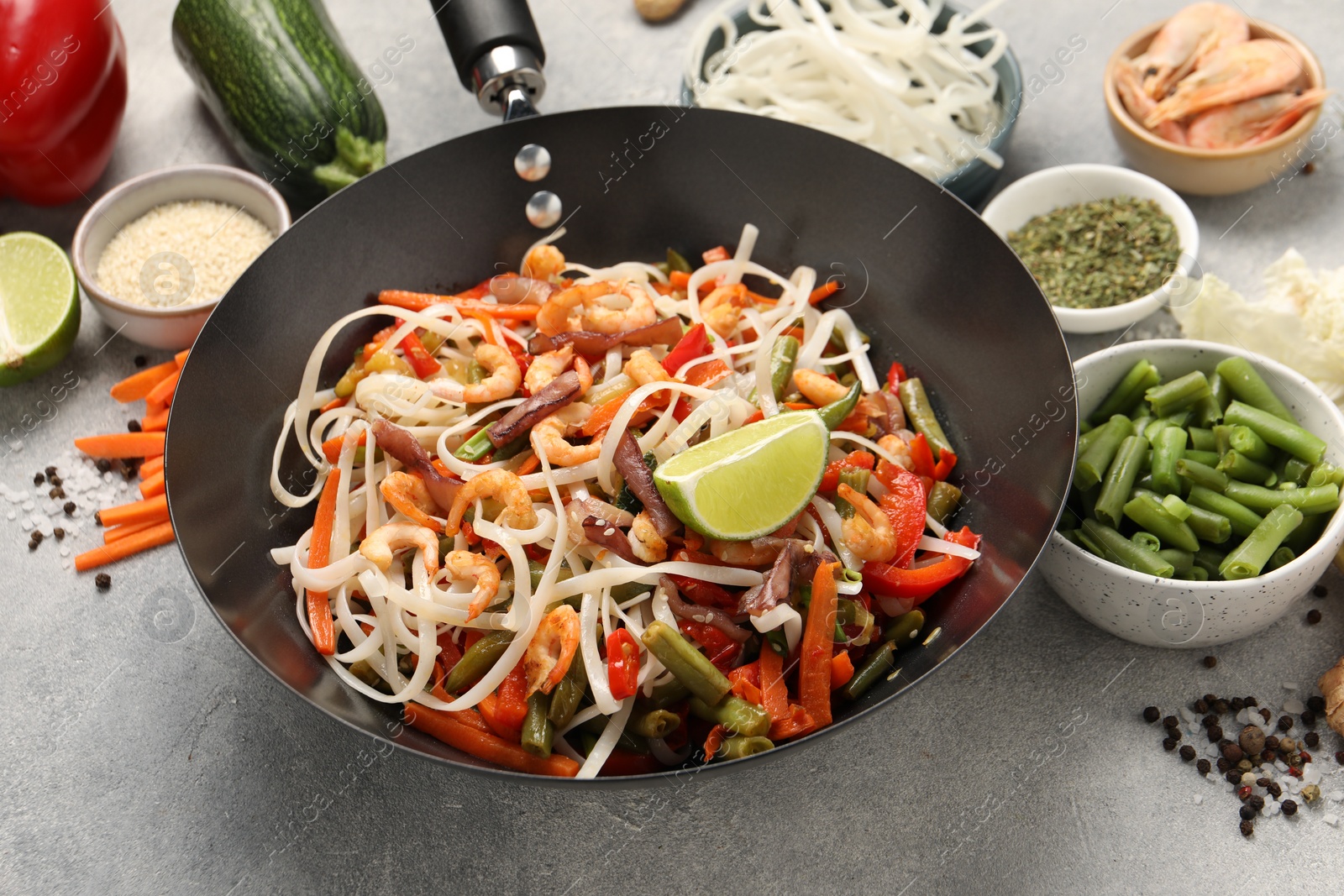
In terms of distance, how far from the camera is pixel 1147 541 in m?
2.79

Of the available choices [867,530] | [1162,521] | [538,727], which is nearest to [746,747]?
[538,727]

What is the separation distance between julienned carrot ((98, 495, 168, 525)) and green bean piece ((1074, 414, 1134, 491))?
2811 mm

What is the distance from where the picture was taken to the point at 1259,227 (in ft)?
12.8

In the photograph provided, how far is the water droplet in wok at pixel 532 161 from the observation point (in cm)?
324

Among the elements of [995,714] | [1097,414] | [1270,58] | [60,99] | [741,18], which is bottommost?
[995,714]

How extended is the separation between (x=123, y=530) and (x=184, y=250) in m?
1.09

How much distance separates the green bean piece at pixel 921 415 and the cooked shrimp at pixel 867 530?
40cm

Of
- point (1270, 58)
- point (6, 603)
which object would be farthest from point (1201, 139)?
point (6, 603)

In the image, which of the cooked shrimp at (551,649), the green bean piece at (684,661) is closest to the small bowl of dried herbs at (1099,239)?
the green bean piece at (684,661)

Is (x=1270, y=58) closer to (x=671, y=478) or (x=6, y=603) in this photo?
(x=671, y=478)

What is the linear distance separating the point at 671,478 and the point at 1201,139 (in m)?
2.71

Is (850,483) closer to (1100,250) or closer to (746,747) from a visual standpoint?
(746,747)

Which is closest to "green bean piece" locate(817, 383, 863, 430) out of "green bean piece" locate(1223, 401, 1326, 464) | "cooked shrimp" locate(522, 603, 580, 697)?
"cooked shrimp" locate(522, 603, 580, 697)

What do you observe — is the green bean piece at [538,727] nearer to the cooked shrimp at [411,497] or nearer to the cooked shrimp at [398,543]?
the cooked shrimp at [398,543]
